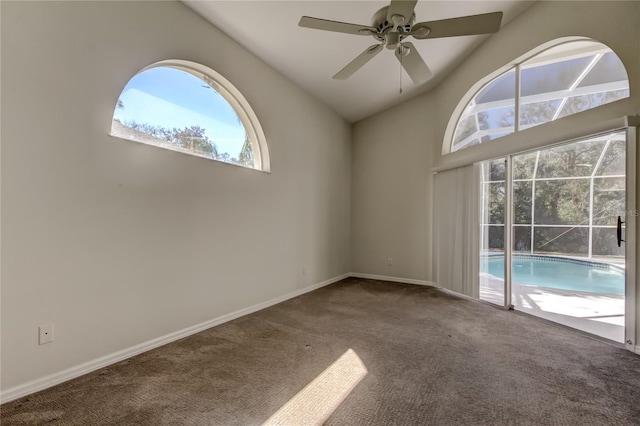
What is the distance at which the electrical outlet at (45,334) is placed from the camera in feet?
5.81

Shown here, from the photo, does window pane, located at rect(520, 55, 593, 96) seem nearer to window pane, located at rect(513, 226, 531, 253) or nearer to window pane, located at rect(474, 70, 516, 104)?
window pane, located at rect(474, 70, 516, 104)

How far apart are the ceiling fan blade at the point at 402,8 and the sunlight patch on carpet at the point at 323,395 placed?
2362 millimetres

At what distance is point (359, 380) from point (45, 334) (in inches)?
79.0

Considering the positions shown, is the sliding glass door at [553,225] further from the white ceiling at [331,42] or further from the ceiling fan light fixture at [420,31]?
the ceiling fan light fixture at [420,31]

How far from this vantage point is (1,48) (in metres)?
1.61

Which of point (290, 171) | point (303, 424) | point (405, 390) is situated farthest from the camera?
point (290, 171)

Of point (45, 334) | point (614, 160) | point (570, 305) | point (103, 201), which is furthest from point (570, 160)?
point (45, 334)

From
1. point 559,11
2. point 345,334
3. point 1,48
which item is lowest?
point 345,334

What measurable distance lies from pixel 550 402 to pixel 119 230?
3.04 m

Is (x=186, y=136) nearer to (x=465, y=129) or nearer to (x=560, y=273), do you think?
(x=465, y=129)

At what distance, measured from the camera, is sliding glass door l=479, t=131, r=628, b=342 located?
316 centimetres

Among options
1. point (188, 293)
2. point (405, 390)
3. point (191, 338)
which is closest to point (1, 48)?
point (188, 293)

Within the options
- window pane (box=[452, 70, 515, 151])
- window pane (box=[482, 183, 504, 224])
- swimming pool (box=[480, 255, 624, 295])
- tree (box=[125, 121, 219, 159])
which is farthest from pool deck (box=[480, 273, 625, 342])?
tree (box=[125, 121, 219, 159])

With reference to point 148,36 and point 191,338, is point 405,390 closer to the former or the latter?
A: point 191,338
